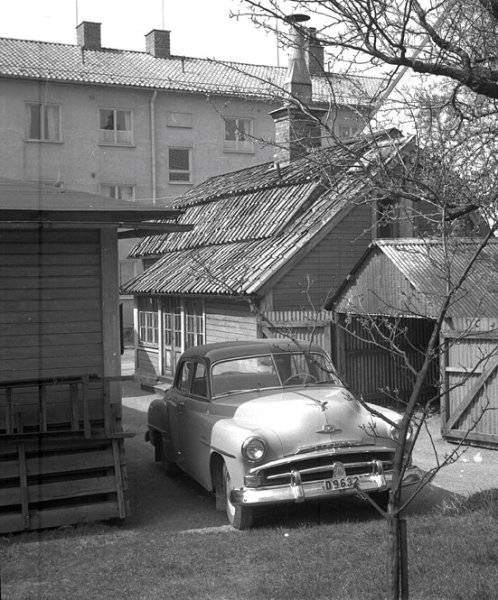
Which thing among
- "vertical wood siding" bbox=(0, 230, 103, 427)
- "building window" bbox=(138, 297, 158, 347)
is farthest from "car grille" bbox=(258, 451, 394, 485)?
"building window" bbox=(138, 297, 158, 347)

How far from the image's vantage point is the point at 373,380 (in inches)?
604

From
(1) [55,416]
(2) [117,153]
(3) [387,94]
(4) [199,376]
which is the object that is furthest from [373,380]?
(2) [117,153]

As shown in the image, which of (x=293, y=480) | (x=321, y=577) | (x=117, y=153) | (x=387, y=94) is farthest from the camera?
(x=117, y=153)

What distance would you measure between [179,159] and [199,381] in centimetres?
2904

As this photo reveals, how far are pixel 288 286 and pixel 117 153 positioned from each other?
71.1 ft

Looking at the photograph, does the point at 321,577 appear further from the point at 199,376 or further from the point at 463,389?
the point at 463,389

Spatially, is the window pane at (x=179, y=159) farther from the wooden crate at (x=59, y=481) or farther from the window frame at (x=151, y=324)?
the wooden crate at (x=59, y=481)

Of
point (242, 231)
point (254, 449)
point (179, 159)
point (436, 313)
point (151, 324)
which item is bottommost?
point (151, 324)

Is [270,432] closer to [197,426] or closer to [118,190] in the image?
[197,426]

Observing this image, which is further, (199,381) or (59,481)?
(199,381)

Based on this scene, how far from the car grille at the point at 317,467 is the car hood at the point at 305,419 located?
122 mm

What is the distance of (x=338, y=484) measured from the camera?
737 centimetres

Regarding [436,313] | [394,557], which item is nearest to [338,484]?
[394,557]

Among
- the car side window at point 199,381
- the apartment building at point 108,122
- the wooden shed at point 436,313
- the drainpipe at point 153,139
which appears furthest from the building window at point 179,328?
the drainpipe at point 153,139
